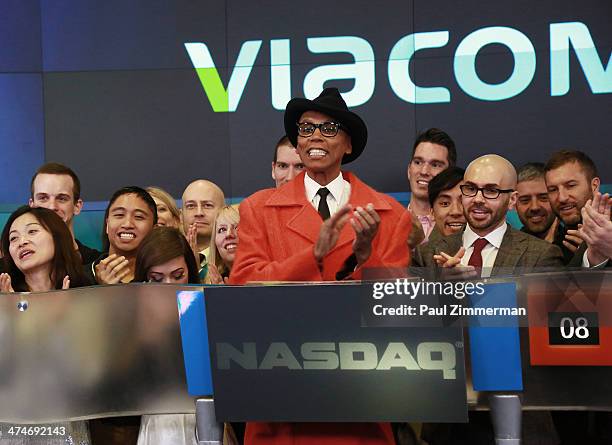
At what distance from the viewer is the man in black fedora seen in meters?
2.69

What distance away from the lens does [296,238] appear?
3.00 m

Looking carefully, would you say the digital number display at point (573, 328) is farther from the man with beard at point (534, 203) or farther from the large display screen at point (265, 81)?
the large display screen at point (265, 81)

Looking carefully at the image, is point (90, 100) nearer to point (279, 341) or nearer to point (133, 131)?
point (133, 131)

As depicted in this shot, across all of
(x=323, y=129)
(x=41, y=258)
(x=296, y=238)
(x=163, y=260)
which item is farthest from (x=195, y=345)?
(x=41, y=258)

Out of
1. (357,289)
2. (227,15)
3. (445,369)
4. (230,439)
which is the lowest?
(230,439)

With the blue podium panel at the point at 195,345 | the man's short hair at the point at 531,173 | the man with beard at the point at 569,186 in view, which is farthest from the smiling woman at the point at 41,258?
the man's short hair at the point at 531,173

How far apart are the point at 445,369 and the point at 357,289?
30 cm

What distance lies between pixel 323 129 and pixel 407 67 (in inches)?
134

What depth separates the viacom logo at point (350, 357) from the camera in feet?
7.78

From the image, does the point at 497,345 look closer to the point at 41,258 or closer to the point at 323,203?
the point at 323,203

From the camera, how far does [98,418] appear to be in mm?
2682

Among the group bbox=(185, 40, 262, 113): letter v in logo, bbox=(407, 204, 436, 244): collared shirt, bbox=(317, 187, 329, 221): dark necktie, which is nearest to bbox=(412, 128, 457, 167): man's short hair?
bbox=(407, 204, 436, 244): collared shirt

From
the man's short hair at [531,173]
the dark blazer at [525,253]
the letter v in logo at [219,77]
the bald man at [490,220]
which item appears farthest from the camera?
the letter v in logo at [219,77]

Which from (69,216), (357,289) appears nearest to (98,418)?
(357,289)
